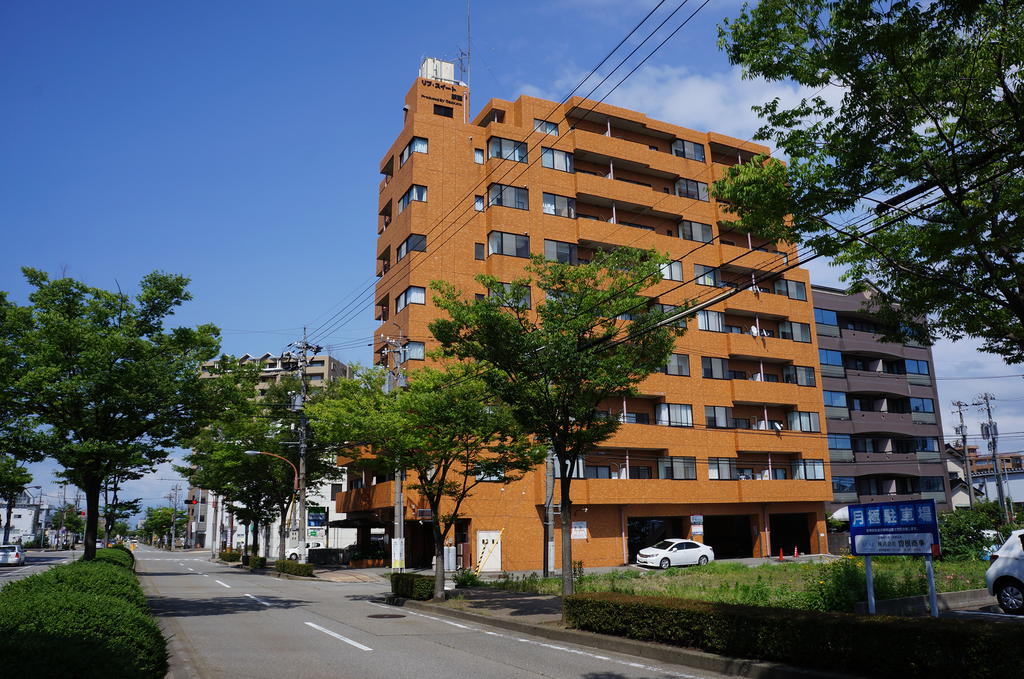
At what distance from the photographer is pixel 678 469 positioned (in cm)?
4350

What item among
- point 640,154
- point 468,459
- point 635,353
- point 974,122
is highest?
point 640,154

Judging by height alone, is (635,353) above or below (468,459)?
above

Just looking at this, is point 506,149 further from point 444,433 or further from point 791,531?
point 791,531

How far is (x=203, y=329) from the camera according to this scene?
19.7 meters

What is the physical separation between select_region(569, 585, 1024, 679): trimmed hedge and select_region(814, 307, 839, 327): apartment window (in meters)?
50.9

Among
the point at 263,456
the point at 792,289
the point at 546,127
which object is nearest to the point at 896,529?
the point at 546,127

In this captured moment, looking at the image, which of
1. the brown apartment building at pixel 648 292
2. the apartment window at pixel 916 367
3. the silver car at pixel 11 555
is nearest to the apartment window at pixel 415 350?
the brown apartment building at pixel 648 292

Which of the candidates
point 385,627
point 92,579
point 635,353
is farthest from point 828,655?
point 92,579

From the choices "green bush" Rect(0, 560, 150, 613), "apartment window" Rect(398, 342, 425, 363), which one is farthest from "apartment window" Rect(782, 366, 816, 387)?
"green bush" Rect(0, 560, 150, 613)

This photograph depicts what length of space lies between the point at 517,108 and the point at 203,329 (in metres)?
32.1

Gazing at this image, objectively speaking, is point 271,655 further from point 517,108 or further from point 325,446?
point 517,108

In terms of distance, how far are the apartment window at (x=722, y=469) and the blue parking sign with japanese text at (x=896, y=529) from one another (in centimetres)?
3346

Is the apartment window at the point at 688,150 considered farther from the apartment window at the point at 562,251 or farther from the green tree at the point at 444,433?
the green tree at the point at 444,433

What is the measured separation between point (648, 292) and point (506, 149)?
12.9 meters
